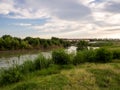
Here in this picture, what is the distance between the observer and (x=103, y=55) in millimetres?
16797

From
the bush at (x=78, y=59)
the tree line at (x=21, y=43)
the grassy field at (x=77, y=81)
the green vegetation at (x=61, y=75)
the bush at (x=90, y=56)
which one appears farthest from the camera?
the tree line at (x=21, y=43)

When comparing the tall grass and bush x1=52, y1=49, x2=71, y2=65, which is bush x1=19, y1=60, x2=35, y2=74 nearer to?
the tall grass

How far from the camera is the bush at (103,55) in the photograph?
16.8 metres

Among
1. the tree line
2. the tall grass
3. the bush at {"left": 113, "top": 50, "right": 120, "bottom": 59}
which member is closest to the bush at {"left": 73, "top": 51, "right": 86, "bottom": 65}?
the tall grass

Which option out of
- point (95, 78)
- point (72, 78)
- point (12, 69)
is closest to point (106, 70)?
point (95, 78)

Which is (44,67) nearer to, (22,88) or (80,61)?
(80,61)

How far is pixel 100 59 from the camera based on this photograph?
17.0 meters

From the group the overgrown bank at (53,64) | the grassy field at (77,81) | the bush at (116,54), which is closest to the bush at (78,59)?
the overgrown bank at (53,64)

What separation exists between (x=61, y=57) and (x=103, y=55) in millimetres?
3368

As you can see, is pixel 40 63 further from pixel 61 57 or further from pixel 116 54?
pixel 116 54

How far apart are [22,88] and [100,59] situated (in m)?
8.75

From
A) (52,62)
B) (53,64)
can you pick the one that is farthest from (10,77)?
(52,62)

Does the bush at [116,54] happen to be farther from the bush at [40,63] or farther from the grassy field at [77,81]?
the bush at [40,63]

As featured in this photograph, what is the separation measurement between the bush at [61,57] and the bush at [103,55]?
274 cm
